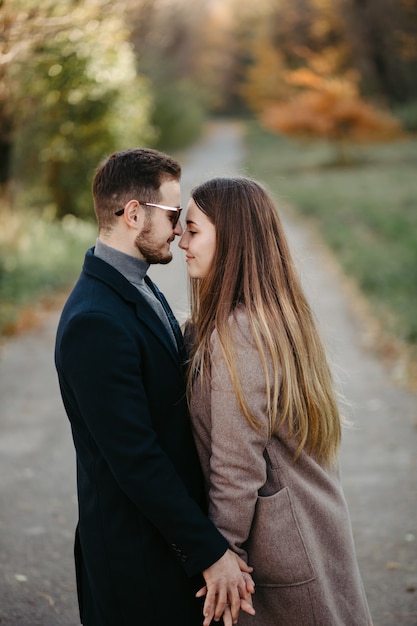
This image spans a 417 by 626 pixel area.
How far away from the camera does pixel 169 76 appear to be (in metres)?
38.3

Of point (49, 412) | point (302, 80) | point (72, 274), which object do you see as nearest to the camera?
point (49, 412)

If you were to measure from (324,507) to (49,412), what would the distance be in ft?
15.5

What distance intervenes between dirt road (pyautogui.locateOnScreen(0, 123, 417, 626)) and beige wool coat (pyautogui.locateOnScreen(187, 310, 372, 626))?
61cm

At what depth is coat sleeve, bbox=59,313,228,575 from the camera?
80.0 inches

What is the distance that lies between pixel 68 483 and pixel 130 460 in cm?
348

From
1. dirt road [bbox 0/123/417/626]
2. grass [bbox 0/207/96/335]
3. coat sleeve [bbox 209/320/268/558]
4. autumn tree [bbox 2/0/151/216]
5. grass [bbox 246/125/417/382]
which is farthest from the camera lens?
grass [bbox 246/125/417/382]

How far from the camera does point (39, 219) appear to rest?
14695mm

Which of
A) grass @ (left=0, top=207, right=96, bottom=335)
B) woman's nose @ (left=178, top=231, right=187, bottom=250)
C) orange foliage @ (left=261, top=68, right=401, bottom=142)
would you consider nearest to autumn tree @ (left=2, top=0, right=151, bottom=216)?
grass @ (left=0, top=207, right=96, bottom=335)

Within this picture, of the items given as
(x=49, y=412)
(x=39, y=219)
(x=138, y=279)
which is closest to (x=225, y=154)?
(x=39, y=219)

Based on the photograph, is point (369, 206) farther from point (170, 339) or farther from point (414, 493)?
point (170, 339)

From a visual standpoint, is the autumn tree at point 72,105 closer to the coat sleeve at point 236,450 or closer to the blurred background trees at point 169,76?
the blurred background trees at point 169,76

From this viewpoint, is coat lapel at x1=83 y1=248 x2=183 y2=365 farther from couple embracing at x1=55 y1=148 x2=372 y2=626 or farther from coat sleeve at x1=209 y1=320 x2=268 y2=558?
coat sleeve at x1=209 y1=320 x2=268 y2=558

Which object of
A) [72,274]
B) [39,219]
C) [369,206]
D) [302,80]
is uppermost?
[302,80]

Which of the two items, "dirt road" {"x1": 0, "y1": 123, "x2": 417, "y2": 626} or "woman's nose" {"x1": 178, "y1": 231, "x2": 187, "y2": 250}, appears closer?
"woman's nose" {"x1": 178, "y1": 231, "x2": 187, "y2": 250}
